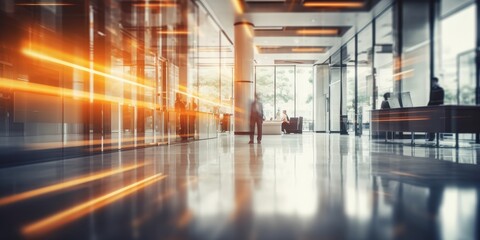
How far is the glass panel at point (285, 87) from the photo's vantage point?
27.0 metres

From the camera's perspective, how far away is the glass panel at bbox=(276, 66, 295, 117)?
88.5ft

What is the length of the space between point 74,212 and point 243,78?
14637 mm

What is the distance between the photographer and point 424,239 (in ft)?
5.40

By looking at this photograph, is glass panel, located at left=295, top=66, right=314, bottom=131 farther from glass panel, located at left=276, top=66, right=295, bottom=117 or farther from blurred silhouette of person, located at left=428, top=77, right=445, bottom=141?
blurred silhouette of person, located at left=428, top=77, right=445, bottom=141

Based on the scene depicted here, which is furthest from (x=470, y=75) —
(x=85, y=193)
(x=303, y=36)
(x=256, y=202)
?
(x=85, y=193)

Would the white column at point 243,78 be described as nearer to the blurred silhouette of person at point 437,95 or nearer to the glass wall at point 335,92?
the glass wall at point 335,92

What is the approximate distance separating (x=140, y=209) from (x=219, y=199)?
22.7 inches

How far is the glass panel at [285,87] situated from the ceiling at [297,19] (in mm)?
6342

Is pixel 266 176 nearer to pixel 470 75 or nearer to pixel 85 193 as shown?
pixel 85 193

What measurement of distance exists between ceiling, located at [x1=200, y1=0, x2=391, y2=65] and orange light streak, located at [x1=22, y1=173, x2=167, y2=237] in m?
11.2

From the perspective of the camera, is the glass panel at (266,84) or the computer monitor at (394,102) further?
the glass panel at (266,84)

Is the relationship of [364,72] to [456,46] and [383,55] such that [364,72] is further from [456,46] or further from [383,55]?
[456,46]

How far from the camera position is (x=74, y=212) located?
217 cm

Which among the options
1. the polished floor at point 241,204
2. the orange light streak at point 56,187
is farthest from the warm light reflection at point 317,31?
the orange light streak at point 56,187
